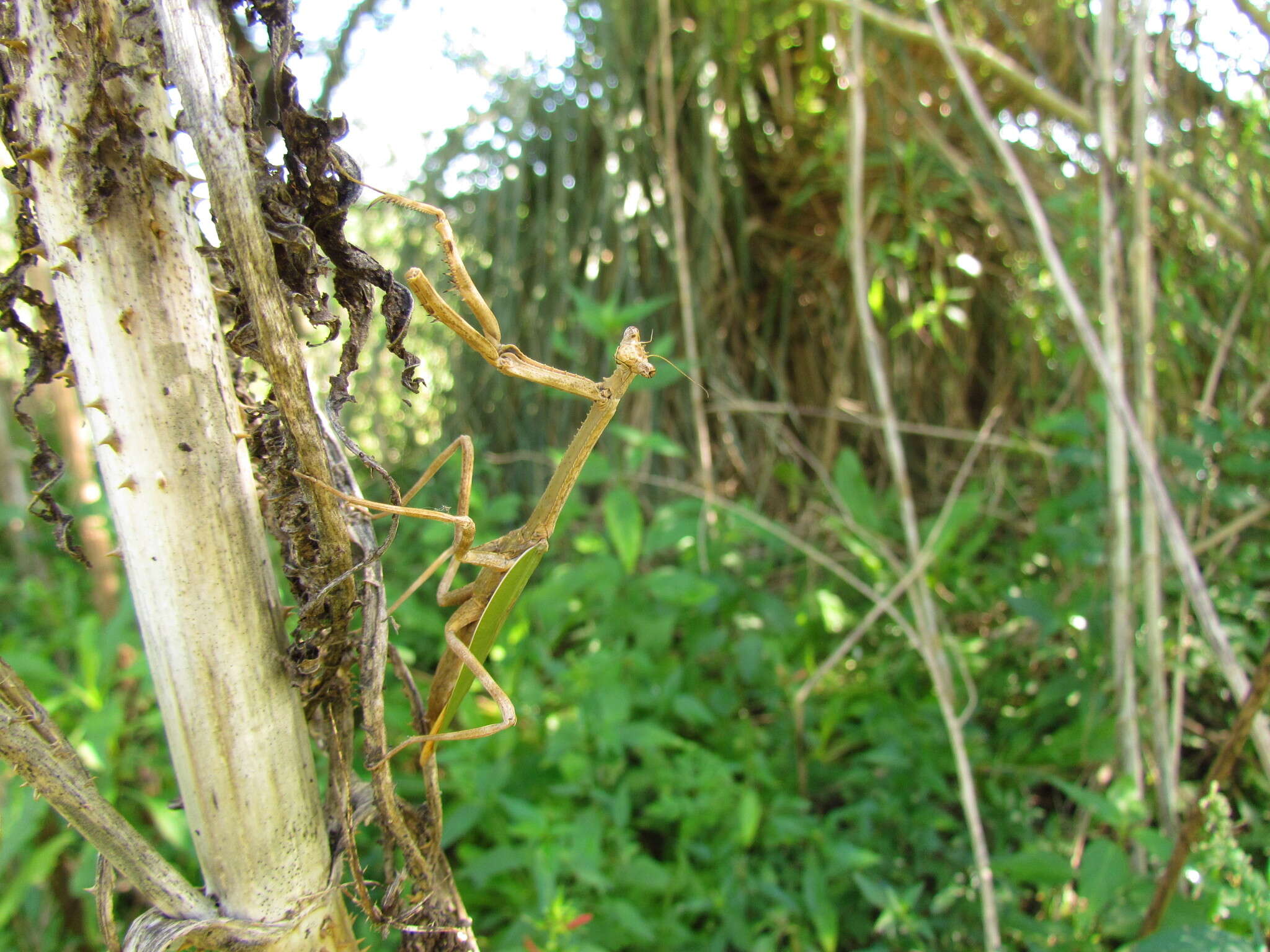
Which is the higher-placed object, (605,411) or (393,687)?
(605,411)

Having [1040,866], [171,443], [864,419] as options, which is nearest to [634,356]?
[171,443]

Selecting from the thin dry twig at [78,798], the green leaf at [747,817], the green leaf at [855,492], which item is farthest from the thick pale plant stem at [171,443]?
the green leaf at [855,492]

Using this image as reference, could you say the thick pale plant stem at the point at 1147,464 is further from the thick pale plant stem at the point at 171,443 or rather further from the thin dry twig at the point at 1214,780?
the thick pale plant stem at the point at 171,443

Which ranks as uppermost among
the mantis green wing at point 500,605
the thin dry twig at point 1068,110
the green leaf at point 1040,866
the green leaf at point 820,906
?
the thin dry twig at point 1068,110

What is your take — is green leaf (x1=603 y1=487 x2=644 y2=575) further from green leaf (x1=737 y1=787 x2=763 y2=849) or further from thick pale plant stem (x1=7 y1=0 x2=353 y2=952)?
thick pale plant stem (x1=7 y1=0 x2=353 y2=952)

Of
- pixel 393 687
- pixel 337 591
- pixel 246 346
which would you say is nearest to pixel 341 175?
pixel 246 346

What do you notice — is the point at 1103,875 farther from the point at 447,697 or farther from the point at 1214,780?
the point at 447,697

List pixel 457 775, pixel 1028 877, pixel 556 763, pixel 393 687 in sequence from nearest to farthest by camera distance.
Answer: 1. pixel 1028 877
2. pixel 457 775
3. pixel 556 763
4. pixel 393 687

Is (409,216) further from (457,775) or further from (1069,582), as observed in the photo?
(1069,582)
